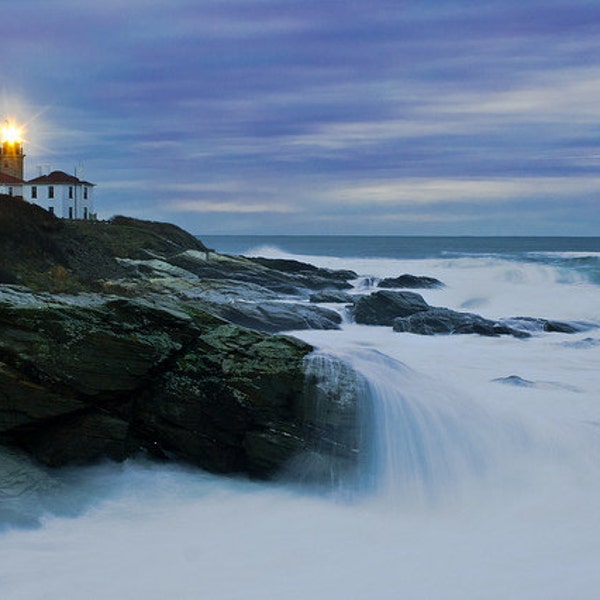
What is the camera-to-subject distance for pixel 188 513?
1091cm

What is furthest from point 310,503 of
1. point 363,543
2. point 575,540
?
point 575,540

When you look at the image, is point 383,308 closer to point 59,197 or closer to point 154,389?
point 154,389

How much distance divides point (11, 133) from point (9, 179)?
609 cm

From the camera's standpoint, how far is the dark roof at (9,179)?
243 feet

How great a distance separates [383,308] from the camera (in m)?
28.4

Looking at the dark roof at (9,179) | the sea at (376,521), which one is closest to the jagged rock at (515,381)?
the sea at (376,521)

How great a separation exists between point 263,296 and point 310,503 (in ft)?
69.3

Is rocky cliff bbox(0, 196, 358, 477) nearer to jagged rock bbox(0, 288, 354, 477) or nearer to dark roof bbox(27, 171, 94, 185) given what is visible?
jagged rock bbox(0, 288, 354, 477)

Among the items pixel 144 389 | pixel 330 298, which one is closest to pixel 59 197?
pixel 330 298

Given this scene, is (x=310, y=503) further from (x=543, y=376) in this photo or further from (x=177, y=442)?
(x=543, y=376)

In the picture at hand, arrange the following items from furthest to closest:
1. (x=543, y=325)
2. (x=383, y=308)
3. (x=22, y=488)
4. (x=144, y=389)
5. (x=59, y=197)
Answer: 1. (x=59, y=197)
2. (x=383, y=308)
3. (x=543, y=325)
4. (x=144, y=389)
5. (x=22, y=488)

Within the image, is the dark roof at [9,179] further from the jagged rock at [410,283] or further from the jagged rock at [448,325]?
the jagged rock at [448,325]

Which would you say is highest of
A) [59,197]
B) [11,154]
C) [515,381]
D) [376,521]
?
[11,154]

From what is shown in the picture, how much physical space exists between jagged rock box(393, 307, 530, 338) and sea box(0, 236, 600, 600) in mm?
9651
